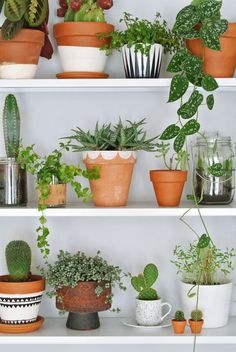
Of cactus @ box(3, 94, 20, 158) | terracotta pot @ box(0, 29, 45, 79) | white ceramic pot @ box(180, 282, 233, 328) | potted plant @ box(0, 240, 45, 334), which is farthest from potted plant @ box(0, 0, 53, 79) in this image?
white ceramic pot @ box(180, 282, 233, 328)

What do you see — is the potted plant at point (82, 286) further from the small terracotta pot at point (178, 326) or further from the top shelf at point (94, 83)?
the top shelf at point (94, 83)

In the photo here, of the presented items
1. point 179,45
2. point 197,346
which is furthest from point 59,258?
point 179,45

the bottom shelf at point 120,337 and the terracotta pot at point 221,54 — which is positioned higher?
the terracotta pot at point 221,54

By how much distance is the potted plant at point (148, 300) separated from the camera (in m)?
1.93

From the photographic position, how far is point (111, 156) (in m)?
1.86

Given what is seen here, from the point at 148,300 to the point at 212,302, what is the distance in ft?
0.56

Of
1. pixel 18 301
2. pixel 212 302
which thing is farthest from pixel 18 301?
pixel 212 302

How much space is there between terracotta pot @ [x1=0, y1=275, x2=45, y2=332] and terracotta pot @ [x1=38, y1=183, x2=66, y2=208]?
0.71 ft

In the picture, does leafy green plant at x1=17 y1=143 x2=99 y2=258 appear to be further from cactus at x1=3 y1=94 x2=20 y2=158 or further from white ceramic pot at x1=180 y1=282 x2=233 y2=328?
white ceramic pot at x1=180 y1=282 x2=233 y2=328

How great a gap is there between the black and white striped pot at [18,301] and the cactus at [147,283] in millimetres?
272

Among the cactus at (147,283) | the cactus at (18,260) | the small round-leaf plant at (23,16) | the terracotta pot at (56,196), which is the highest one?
the small round-leaf plant at (23,16)

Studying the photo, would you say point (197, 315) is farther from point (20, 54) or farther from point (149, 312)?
point (20, 54)

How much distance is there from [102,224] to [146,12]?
24.5 inches

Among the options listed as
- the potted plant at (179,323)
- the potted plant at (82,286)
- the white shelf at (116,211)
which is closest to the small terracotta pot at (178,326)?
the potted plant at (179,323)
